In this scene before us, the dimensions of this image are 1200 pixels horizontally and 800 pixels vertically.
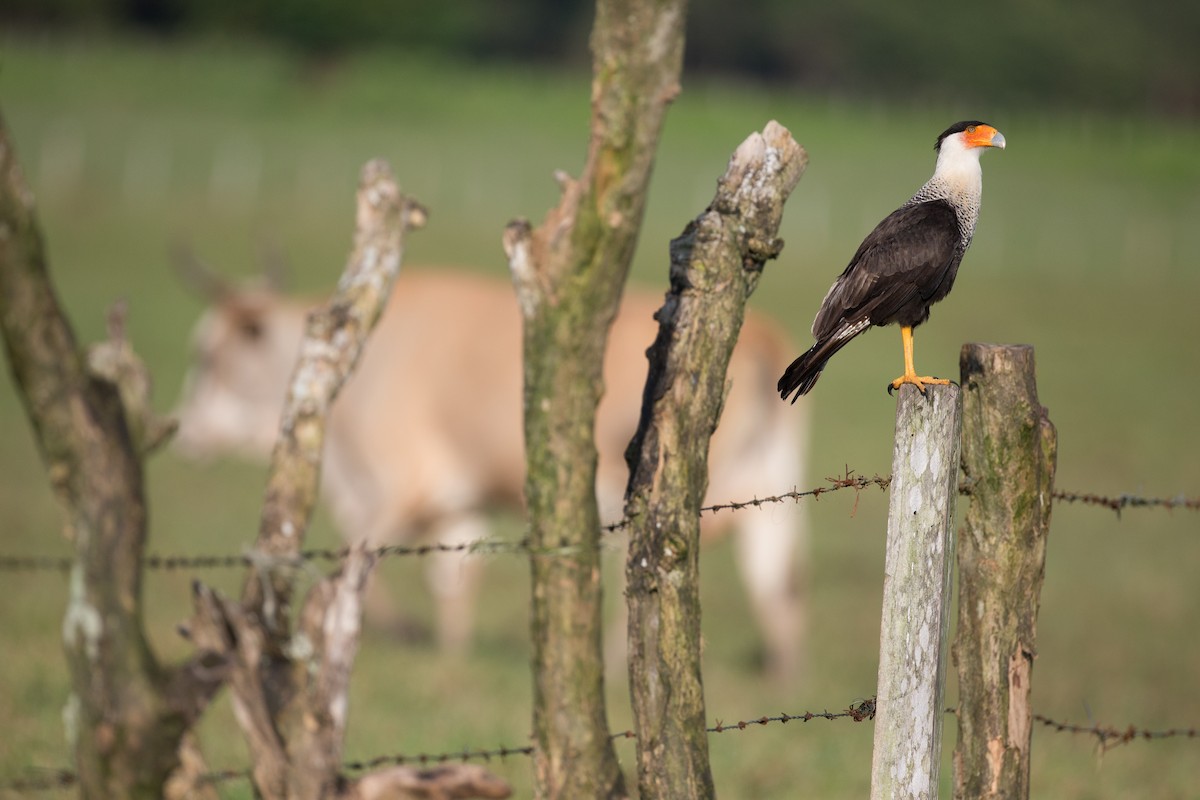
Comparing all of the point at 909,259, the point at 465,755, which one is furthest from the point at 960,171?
the point at 465,755

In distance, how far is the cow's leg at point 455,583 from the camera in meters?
7.71

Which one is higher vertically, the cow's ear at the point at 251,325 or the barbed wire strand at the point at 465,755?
the cow's ear at the point at 251,325

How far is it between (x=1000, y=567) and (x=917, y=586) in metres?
0.23

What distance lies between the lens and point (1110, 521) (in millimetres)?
12031

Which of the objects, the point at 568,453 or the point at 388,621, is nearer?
the point at 568,453

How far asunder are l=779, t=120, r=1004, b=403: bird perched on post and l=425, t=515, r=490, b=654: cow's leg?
14.5ft

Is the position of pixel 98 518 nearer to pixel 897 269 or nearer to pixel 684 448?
pixel 684 448

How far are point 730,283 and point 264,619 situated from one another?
1.40 meters

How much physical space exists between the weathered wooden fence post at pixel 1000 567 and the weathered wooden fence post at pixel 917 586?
149mm

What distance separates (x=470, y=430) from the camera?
8398 millimetres

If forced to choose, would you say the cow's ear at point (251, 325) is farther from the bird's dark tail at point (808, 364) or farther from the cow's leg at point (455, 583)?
the bird's dark tail at point (808, 364)

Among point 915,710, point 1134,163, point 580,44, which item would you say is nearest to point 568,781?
point 915,710

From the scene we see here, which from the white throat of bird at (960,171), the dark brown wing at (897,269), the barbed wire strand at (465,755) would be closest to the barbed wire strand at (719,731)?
the barbed wire strand at (465,755)

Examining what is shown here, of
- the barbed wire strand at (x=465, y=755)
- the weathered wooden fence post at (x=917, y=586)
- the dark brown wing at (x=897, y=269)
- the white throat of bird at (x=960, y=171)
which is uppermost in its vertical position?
the white throat of bird at (x=960, y=171)
